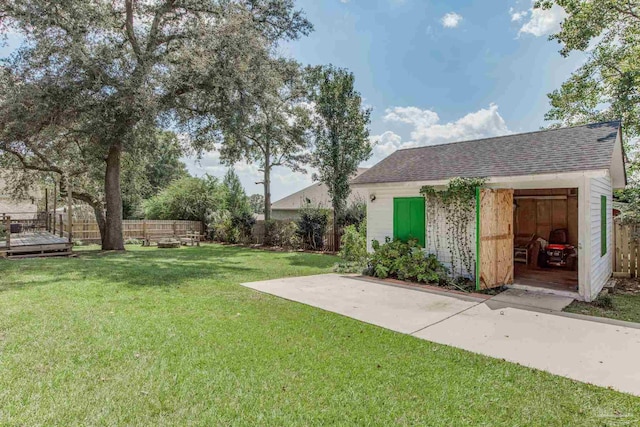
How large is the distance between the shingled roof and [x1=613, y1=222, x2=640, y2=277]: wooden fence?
3.20 meters

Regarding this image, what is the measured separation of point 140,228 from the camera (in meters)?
19.9

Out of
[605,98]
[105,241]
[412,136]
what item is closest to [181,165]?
[105,241]

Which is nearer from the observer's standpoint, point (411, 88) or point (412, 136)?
point (411, 88)

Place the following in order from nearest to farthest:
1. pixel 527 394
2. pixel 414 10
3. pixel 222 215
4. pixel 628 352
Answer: pixel 527 394, pixel 628 352, pixel 414 10, pixel 222 215

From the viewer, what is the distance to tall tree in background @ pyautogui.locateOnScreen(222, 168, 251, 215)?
22.6 m

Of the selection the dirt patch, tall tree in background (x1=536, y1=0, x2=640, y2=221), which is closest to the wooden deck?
the dirt patch

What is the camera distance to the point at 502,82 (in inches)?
539

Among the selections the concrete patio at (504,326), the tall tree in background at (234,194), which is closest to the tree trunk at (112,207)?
the tall tree in background at (234,194)

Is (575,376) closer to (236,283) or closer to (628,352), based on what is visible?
(628,352)

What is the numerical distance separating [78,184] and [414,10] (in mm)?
17545

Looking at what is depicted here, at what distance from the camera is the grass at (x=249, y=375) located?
2.59 m

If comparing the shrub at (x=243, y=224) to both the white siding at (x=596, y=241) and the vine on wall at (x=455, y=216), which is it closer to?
the vine on wall at (x=455, y=216)

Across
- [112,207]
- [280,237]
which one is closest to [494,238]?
[280,237]

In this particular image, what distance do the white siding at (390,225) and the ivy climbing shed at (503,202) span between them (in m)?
0.02
